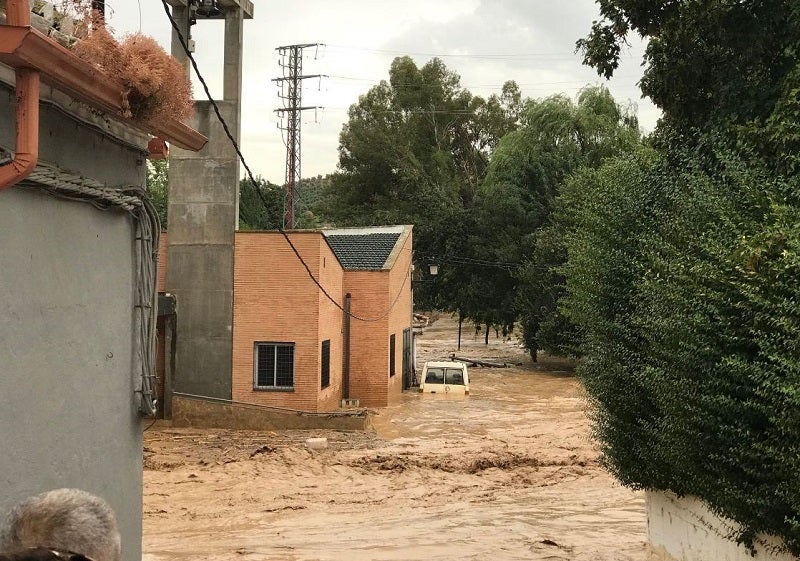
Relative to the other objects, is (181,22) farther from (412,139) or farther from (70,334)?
(412,139)

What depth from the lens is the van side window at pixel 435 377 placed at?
3062 cm

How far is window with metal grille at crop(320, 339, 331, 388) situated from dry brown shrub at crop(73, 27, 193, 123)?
58.6 feet

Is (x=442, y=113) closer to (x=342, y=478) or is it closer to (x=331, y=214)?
(x=331, y=214)

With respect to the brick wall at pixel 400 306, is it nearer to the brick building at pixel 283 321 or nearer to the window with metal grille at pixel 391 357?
the window with metal grille at pixel 391 357

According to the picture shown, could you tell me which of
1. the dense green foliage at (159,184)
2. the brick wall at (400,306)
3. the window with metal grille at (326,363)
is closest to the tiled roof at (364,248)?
the brick wall at (400,306)

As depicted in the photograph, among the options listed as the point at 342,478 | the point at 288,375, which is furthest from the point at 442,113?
the point at 342,478

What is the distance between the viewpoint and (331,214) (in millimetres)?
67625

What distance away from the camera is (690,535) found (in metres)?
9.38

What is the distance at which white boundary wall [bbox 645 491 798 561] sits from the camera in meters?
7.89

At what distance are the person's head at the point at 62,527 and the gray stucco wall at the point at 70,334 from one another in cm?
295

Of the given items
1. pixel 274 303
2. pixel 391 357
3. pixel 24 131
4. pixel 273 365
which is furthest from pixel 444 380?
pixel 24 131

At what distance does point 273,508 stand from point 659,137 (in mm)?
8837

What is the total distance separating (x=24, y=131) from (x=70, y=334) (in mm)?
1560

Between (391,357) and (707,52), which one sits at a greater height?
(707,52)
